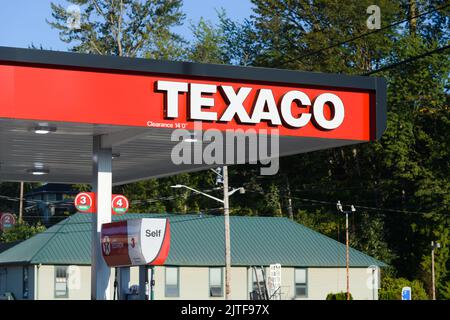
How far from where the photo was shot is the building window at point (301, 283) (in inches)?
2379

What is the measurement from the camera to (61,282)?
5519 cm

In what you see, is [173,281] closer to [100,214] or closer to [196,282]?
[196,282]

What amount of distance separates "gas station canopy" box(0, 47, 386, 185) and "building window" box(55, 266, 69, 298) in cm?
3192

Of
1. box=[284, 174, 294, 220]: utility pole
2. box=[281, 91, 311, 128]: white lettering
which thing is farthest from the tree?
box=[281, 91, 311, 128]: white lettering

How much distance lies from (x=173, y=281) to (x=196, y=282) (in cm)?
138

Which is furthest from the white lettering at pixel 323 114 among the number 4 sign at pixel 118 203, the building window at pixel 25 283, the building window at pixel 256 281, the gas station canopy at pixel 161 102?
the building window at pixel 25 283

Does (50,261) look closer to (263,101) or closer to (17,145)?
(17,145)

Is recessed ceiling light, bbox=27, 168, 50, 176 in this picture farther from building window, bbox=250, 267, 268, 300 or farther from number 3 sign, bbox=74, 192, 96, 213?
building window, bbox=250, 267, 268, 300

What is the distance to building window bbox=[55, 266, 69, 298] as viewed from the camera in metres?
55.0

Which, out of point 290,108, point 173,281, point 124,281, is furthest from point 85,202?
point 173,281

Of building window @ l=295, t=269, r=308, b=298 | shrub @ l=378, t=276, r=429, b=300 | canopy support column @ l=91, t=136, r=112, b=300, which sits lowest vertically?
shrub @ l=378, t=276, r=429, b=300

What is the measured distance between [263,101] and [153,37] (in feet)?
210

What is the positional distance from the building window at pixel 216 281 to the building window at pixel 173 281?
213cm

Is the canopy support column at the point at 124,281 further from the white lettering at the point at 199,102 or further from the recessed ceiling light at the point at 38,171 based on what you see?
the white lettering at the point at 199,102
